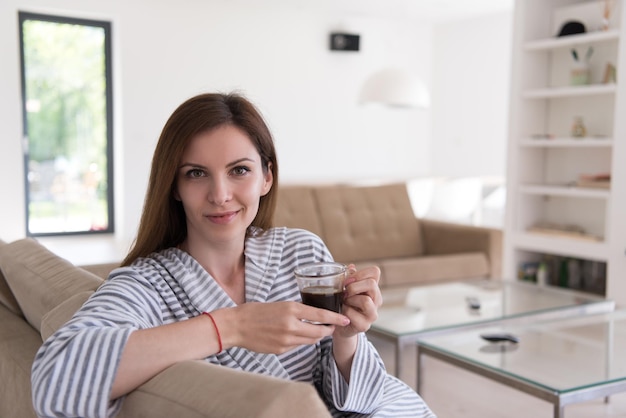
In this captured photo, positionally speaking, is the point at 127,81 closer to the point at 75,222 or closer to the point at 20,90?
the point at 20,90

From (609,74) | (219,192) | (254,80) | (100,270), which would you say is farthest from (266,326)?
(254,80)

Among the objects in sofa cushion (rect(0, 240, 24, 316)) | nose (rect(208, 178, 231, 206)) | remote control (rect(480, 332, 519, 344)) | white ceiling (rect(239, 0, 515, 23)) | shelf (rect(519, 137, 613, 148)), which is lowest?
remote control (rect(480, 332, 519, 344))

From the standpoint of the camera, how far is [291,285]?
4.50ft

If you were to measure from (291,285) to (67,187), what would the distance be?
20.2 ft

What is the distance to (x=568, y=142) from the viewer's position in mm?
4348

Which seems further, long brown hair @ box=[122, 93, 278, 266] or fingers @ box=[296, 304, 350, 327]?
long brown hair @ box=[122, 93, 278, 266]

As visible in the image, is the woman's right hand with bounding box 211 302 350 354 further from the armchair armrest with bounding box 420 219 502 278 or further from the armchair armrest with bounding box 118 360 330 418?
the armchair armrest with bounding box 420 219 502 278

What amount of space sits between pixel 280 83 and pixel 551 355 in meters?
5.79

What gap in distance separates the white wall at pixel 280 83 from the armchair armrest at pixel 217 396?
6.12 meters

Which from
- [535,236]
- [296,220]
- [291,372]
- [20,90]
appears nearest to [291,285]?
[291,372]

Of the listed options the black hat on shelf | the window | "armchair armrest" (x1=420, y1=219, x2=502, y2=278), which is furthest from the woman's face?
the window

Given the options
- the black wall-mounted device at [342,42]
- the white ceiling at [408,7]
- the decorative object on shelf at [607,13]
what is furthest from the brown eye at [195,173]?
the black wall-mounted device at [342,42]

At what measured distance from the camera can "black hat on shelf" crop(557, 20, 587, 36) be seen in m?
4.37

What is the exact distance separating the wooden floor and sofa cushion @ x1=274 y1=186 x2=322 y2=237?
124cm
